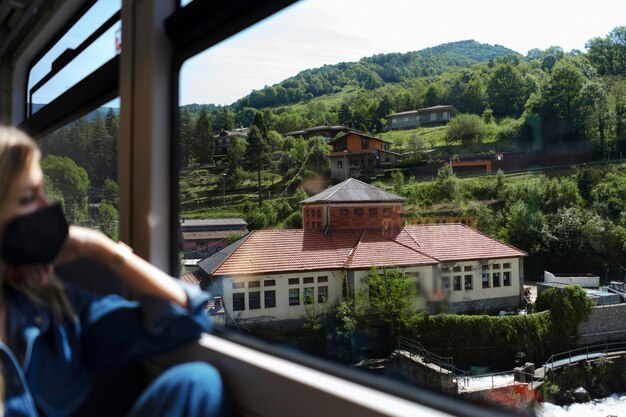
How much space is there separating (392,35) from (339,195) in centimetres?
44

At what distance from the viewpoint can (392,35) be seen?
1196 millimetres

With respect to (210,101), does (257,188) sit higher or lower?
lower

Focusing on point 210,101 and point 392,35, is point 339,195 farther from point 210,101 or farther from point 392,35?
point 210,101

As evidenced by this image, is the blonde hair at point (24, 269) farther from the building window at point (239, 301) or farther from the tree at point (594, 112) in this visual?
the tree at point (594, 112)

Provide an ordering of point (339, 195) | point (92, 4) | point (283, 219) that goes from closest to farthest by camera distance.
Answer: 1. point (339, 195)
2. point (283, 219)
3. point (92, 4)

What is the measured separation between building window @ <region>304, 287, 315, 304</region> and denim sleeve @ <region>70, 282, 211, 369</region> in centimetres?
29

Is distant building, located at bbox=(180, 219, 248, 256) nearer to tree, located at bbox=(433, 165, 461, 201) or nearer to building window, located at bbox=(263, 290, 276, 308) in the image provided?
building window, located at bbox=(263, 290, 276, 308)

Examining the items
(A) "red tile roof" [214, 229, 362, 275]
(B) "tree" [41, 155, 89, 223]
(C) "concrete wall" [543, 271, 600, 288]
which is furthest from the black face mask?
(B) "tree" [41, 155, 89, 223]

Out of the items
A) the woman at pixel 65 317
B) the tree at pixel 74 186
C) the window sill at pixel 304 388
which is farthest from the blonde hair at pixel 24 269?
the tree at pixel 74 186

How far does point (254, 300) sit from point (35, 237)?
0.71 metres

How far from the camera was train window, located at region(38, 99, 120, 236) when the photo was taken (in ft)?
8.25

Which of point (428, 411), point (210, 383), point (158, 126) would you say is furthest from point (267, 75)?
point (428, 411)

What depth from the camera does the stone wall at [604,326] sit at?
79 cm

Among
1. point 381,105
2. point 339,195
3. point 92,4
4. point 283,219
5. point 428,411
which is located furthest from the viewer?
point 92,4
